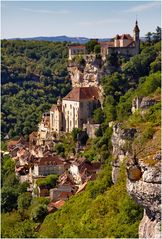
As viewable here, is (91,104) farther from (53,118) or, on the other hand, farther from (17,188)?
(17,188)

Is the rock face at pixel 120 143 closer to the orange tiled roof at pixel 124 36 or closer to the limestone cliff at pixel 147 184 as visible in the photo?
the limestone cliff at pixel 147 184

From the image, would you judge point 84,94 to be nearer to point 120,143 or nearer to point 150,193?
point 120,143

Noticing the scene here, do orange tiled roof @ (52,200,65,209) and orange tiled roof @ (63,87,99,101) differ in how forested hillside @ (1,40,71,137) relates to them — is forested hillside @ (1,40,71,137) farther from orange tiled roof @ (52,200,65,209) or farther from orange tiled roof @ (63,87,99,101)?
orange tiled roof @ (52,200,65,209)

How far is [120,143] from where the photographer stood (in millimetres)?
19422

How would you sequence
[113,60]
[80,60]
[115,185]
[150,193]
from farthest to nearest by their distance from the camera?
1. [80,60]
2. [113,60]
3. [115,185]
4. [150,193]

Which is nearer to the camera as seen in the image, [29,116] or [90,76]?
[90,76]

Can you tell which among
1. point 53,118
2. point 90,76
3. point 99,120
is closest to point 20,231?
point 99,120

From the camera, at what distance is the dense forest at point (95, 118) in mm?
17047

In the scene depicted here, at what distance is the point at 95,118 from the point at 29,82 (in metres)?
22.5

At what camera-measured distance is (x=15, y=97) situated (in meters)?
52.7

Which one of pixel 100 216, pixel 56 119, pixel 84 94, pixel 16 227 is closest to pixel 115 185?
pixel 100 216

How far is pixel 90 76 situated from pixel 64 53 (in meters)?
20.8

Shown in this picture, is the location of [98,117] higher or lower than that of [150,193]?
higher

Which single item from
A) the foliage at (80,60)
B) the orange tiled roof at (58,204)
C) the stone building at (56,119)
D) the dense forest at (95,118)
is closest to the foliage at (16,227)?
the dense forest at (95,118)
